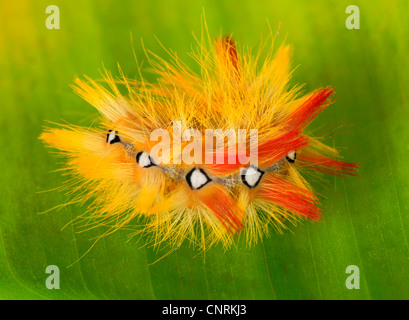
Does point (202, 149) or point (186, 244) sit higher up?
point (202, 149)

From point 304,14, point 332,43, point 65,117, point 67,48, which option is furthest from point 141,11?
point 332,43

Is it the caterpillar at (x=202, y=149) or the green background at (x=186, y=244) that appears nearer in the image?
the caterpillar at (x=202, y=149)

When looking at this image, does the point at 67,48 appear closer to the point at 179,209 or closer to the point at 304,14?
the point at 179,209

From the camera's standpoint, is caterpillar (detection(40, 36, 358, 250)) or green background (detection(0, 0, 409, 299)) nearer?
caterpillar (detection(40, 36, 358, 250))

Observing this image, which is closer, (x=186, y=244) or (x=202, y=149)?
(x=202, y=149)

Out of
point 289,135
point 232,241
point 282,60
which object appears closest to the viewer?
point 289,135
